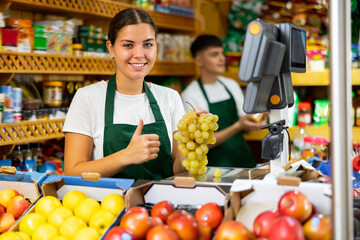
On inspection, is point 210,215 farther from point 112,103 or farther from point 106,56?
point 106,56

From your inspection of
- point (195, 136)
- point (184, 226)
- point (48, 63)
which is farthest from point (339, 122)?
point (48, 63)

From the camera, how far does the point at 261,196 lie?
1.65m

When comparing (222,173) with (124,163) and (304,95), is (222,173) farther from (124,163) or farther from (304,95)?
(304,95)

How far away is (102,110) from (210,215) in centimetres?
108

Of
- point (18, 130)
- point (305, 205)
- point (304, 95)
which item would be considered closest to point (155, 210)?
point (305, 205)

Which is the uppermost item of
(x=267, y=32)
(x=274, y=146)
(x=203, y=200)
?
(x=267, y=32)

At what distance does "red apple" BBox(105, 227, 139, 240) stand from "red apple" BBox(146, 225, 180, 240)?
0.06m

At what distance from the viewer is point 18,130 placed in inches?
117

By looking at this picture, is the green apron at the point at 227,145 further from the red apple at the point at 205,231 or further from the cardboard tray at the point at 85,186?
the red apple at the point at 205,231

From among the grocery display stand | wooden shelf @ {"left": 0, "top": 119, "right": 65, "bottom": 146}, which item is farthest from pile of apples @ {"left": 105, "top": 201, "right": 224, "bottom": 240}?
wooden shelf @ {"left": 0, "top": 119, "right": 65, "bottom": 146}

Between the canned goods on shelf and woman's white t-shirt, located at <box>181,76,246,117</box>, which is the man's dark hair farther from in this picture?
the canned goods on shelf

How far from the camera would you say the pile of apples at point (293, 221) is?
1.36m

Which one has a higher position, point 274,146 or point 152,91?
point 152,91

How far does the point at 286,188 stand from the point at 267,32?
0.53 metres
